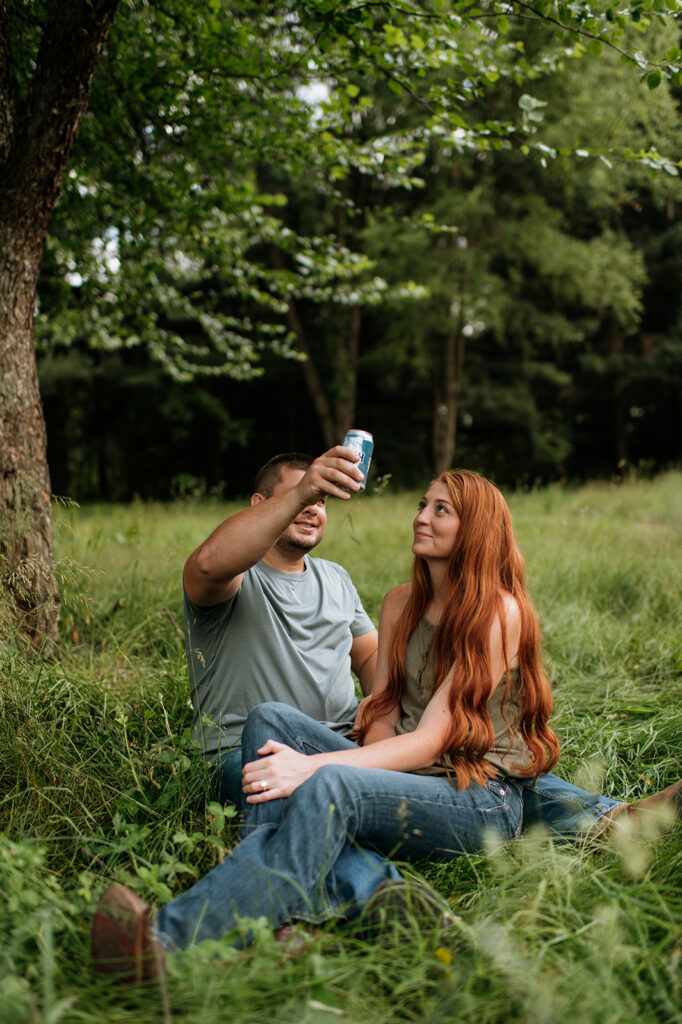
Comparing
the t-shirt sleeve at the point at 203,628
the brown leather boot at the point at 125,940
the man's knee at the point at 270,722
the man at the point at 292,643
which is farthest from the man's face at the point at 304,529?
the brown leather boot at the point at 125,940

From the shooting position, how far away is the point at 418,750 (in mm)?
2170

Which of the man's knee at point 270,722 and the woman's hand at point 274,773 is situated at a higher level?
the man's knee at point 270,722

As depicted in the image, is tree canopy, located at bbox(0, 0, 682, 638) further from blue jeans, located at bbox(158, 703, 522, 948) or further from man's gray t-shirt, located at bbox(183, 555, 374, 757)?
blue jeans, located at bbox(158, 703, 522, 948)

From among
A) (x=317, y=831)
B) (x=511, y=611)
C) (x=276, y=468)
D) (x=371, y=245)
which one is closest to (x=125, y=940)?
(x=317, y=831)

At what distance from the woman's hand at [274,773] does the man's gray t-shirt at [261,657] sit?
378 millimetres

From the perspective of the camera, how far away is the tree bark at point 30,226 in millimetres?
3266

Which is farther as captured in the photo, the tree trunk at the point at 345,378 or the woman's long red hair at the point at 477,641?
the tree trunk at the point at 345,378

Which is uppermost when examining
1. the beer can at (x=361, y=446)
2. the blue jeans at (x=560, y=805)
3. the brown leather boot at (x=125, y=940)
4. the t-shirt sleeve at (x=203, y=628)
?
the beer can at (x=361, y=446)

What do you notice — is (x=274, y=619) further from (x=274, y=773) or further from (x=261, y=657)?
(x=274, y=773)

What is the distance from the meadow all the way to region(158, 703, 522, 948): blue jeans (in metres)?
0.08

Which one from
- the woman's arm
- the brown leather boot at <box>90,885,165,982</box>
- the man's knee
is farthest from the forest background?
the brown leather boot at <box>90,885,165,982</box>

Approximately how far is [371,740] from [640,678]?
1.99 metres

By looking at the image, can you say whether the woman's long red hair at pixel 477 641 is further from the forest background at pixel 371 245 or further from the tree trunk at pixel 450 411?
the tree trunk at pixel 450 411

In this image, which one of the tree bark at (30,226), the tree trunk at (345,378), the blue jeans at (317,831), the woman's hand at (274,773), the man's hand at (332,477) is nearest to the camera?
the blue jeans at (317,831)
